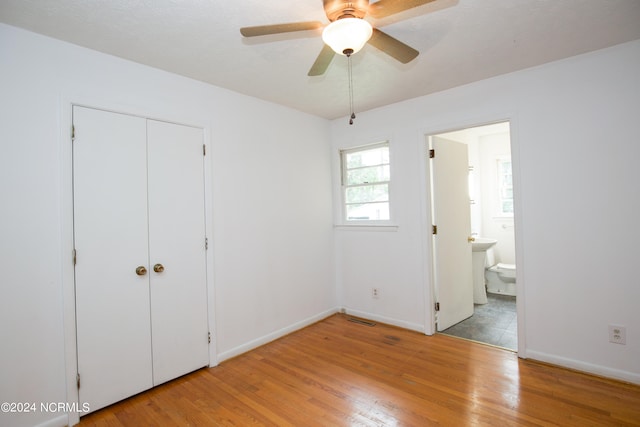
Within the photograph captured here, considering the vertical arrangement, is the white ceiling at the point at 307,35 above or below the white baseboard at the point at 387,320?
above

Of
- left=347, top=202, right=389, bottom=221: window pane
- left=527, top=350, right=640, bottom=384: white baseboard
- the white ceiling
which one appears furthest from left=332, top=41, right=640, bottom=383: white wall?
left=347, top=202, right=389, bottom=221: window pane

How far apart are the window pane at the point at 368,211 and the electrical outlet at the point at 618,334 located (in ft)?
6.94

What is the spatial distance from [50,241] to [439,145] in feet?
11.5

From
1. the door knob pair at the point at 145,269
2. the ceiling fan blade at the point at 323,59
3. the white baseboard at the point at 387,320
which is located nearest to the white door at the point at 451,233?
the white baseboard at the point at 387,320

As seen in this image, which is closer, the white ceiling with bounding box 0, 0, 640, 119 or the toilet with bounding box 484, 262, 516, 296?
the white ceiling with bounding box 0, 0, 640, 119

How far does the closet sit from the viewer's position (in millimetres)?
2150

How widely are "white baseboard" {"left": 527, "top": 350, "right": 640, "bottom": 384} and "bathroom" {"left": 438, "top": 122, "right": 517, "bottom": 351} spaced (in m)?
1.47

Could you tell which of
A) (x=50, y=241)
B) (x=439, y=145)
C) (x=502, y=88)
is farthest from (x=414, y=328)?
(x=50, y=241)

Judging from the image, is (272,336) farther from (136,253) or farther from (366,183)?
(366,183)

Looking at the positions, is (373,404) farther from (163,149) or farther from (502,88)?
(502,88)

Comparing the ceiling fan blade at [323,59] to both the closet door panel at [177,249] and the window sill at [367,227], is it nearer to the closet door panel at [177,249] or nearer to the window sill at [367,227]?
the closet door panel at [177,249]

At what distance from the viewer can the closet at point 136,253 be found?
2.15 m

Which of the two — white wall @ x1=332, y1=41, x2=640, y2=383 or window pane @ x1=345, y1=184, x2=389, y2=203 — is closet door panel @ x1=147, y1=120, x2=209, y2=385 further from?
white wall @ x1=332, y1=41, x2=640, y2=383

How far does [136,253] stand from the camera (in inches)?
93.4
